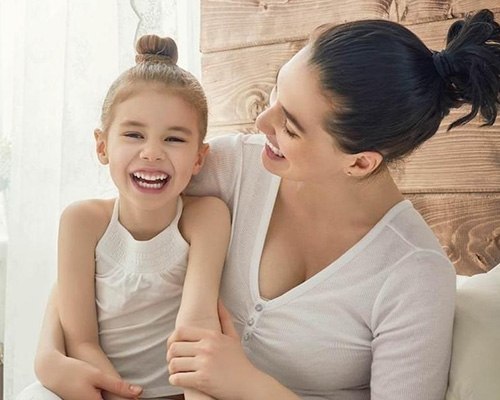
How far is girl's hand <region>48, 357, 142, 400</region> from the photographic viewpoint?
1.35m

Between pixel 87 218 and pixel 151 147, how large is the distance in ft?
0.65

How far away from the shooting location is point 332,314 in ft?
4.53

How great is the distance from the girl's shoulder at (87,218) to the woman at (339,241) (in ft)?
0.55

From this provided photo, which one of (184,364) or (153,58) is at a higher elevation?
(153,58)

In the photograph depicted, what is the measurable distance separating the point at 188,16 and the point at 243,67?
0.42 metres

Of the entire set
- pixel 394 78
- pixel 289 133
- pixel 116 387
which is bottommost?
pixel 116 387

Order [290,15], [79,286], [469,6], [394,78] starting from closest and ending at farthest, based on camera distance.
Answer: [394,78] → [79,286] → [469,6] → [290,15]

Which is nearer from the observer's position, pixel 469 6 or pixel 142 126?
pixel 142 126

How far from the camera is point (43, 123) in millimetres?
2174

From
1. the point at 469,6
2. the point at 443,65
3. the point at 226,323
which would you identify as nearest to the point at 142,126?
the point at 226,323

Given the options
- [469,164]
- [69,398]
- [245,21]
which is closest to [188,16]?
[245,21]

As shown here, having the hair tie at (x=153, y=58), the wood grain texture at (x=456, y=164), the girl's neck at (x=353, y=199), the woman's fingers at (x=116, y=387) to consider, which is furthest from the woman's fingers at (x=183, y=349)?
the wood grain texture at (x=456, y=164)

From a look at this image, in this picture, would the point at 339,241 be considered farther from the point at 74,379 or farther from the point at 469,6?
A: the point at 469,6

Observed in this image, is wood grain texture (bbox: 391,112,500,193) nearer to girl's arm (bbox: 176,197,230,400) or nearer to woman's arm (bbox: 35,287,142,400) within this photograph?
girl's arm (bbox: 176,197,230,400)
